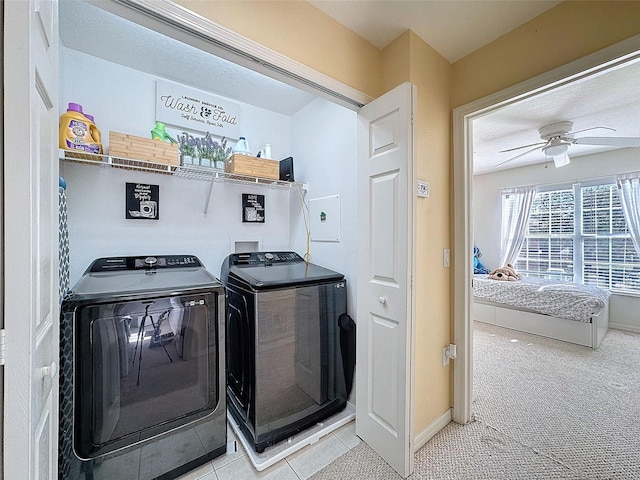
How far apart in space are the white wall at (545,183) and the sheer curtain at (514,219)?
109 mm

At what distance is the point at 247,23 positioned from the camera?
1.20 metres

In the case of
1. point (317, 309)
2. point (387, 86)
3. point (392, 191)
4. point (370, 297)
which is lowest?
point (317, 309)

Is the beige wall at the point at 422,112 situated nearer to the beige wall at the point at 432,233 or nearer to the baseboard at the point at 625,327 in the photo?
the beige wall at the point at 432,233

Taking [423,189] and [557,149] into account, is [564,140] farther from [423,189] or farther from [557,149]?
[423,189]

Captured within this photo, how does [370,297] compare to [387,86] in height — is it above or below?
below

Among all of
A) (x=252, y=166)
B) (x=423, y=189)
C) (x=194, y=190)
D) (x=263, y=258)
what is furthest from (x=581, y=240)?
(x=194, y=190)

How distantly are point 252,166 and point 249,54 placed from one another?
0.86m

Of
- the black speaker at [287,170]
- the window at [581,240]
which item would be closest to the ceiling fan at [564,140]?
the window at [581,240]

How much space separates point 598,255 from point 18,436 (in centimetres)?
621

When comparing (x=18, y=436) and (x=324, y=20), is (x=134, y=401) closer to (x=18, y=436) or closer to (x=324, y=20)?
(x=18, y=436)

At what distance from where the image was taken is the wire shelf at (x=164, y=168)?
59.3 inches

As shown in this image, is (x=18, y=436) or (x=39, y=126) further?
(x=39, y=126)

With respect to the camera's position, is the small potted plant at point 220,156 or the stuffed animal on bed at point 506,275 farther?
the stuffed animal on bed at point 506,275

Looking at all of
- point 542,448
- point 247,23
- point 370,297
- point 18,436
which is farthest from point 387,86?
point 542,448
